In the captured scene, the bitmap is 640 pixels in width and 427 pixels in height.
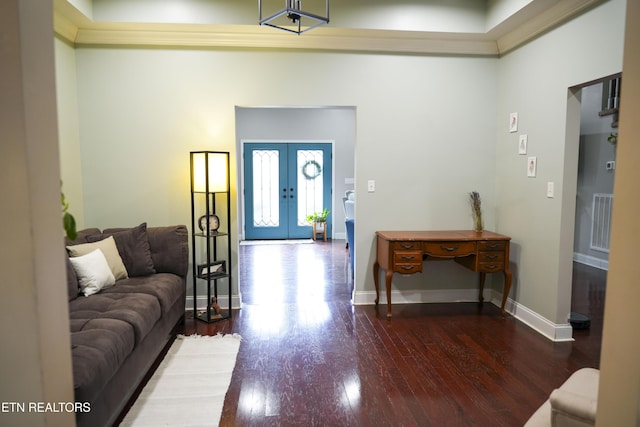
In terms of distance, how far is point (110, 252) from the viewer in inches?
134

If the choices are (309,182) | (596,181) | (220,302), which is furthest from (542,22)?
(309,182)

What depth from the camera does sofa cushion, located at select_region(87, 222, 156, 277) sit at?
356cm

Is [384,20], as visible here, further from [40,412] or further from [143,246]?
[40,412]

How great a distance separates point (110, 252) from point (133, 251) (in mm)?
212

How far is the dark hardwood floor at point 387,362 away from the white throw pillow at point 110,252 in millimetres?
782

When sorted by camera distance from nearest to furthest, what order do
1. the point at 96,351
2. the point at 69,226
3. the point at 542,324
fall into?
the point at 69,226
the point at 96,351
the point at 542,324

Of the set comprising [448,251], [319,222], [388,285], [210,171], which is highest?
[210,171]

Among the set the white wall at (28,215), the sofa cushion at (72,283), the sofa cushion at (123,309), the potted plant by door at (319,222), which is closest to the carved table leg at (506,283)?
the sofa cushion at (123,309)

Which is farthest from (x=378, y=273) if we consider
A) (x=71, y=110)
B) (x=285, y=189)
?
(x=285, y=189)

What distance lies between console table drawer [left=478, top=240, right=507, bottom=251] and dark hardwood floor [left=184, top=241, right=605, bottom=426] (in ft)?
2.23

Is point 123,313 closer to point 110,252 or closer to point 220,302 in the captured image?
point 110,252

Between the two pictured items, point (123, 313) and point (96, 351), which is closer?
point (96, 351)

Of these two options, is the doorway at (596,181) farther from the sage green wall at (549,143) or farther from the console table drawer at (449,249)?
the console table drawer at (449,249)

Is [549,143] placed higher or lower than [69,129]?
lower
